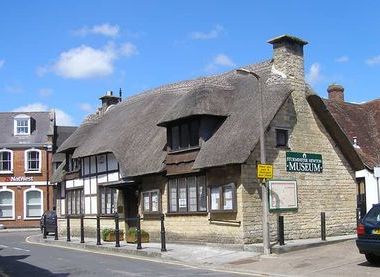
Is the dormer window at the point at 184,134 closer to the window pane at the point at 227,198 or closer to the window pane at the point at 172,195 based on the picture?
the window pane at the point at 172,195

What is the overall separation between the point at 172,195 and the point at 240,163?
4971 millimetres

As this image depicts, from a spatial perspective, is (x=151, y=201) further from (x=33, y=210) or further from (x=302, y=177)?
(x=33, y=210)

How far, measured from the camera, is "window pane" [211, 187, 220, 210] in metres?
21.6

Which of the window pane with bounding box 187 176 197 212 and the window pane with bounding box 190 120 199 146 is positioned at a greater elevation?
the window pane with bounding box 190 120 199 146

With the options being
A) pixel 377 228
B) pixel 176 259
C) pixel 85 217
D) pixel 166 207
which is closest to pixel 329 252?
pixel 377 228

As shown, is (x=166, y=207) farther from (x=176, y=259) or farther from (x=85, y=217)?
(x=85, y=217)

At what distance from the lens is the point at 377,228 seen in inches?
589

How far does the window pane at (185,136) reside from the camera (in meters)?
23.4

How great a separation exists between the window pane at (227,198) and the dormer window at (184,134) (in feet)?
8.47

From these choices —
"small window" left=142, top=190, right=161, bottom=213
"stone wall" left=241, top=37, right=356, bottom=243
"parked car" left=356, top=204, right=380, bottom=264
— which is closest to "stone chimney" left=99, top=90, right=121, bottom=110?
"small window" left=142, top=190, right=161, bottom=213

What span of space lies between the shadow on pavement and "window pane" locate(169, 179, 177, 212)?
21.9 feet

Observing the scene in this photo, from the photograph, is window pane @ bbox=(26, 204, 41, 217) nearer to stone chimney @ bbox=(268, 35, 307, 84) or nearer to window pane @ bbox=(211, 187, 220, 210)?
window pane @ bbox=(211, 187, 220, 210)

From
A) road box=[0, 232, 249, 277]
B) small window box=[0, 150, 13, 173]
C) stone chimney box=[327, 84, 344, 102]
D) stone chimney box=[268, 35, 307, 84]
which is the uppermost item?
stone chimney box=[327, 84, 344, 102]

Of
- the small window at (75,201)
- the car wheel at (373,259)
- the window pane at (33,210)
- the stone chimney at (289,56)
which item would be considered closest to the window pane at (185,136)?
the stone chimney at (289,56)
